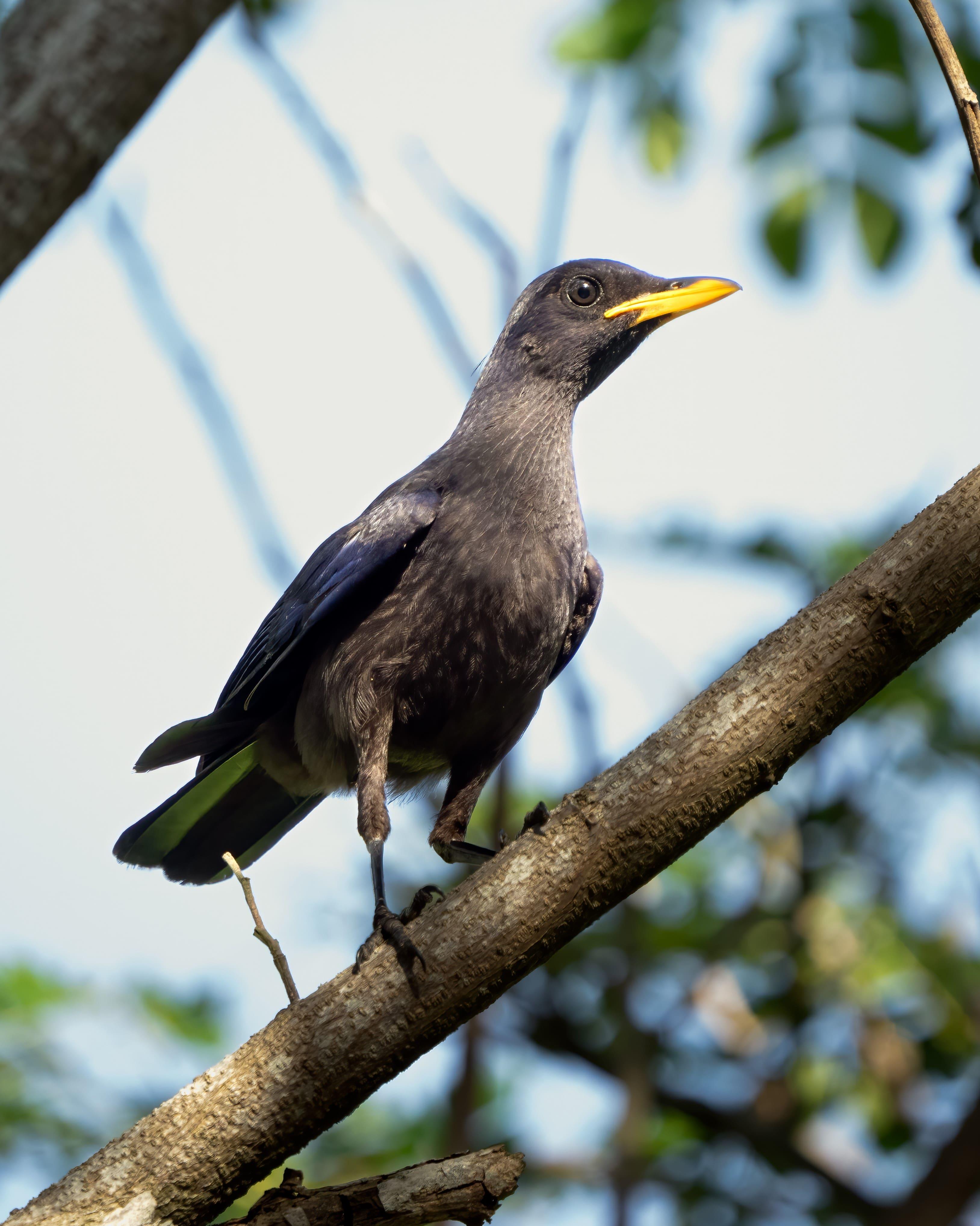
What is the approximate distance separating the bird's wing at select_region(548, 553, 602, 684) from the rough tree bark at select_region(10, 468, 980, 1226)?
1535 mm

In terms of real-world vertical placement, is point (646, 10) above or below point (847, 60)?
above

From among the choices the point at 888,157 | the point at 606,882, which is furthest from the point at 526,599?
the point at 888,157

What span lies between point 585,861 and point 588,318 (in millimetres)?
2683

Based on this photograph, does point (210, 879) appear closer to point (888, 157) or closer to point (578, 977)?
point (578, 977)

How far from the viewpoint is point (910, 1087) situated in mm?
5508

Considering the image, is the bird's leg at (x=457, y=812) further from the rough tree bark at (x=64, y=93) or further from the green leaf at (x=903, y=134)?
the green leaf at (x=903, y=134)

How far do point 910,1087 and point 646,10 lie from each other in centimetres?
469

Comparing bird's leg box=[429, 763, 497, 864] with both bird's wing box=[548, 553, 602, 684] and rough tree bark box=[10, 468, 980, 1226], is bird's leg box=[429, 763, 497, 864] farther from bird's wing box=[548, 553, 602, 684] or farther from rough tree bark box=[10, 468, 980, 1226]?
rough tree bark box=[10, 468, 980, 1226]

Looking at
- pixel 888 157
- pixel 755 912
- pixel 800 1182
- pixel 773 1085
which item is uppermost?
pixel 888 157

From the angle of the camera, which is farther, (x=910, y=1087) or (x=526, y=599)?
(x=910, y=1087)

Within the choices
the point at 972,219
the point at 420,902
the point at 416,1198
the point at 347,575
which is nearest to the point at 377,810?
the point at 420,902

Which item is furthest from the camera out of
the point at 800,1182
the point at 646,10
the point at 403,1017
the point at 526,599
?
the point at 800,1182

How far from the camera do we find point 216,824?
442 cm

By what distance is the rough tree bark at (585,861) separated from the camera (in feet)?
8.36
